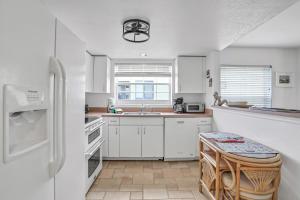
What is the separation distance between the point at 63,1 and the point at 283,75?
402 centimetres

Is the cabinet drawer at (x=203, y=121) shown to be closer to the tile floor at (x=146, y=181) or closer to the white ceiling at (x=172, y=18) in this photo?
the tile floor at (x=146, y=181)

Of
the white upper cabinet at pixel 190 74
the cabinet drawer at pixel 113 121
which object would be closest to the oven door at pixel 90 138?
the cabinet drawer at pixel 113 121

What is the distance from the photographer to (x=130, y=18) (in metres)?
2.00

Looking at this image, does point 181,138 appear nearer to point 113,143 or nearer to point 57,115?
point 113,143

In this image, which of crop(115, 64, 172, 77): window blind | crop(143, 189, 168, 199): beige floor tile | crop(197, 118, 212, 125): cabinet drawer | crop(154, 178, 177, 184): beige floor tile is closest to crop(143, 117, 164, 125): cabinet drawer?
crop(197, 118, 212, 125): cabinet drawer

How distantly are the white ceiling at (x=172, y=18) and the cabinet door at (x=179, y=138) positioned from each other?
141 centimetres

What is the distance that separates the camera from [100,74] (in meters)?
3.71

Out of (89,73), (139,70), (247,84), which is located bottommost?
(247,84)

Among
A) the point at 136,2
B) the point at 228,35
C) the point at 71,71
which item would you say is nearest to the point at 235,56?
the point at 228,35

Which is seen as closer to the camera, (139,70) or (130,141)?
(130,141)

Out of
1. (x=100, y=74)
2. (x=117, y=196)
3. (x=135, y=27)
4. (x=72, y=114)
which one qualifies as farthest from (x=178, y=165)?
(x=72, y=114)

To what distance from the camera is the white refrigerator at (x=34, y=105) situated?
2.00 ft

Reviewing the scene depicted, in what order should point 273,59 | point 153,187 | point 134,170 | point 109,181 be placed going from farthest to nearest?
point 273,59 → point 134,170 → point 109,181 → point 153,187

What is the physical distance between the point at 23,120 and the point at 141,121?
8.95ft
